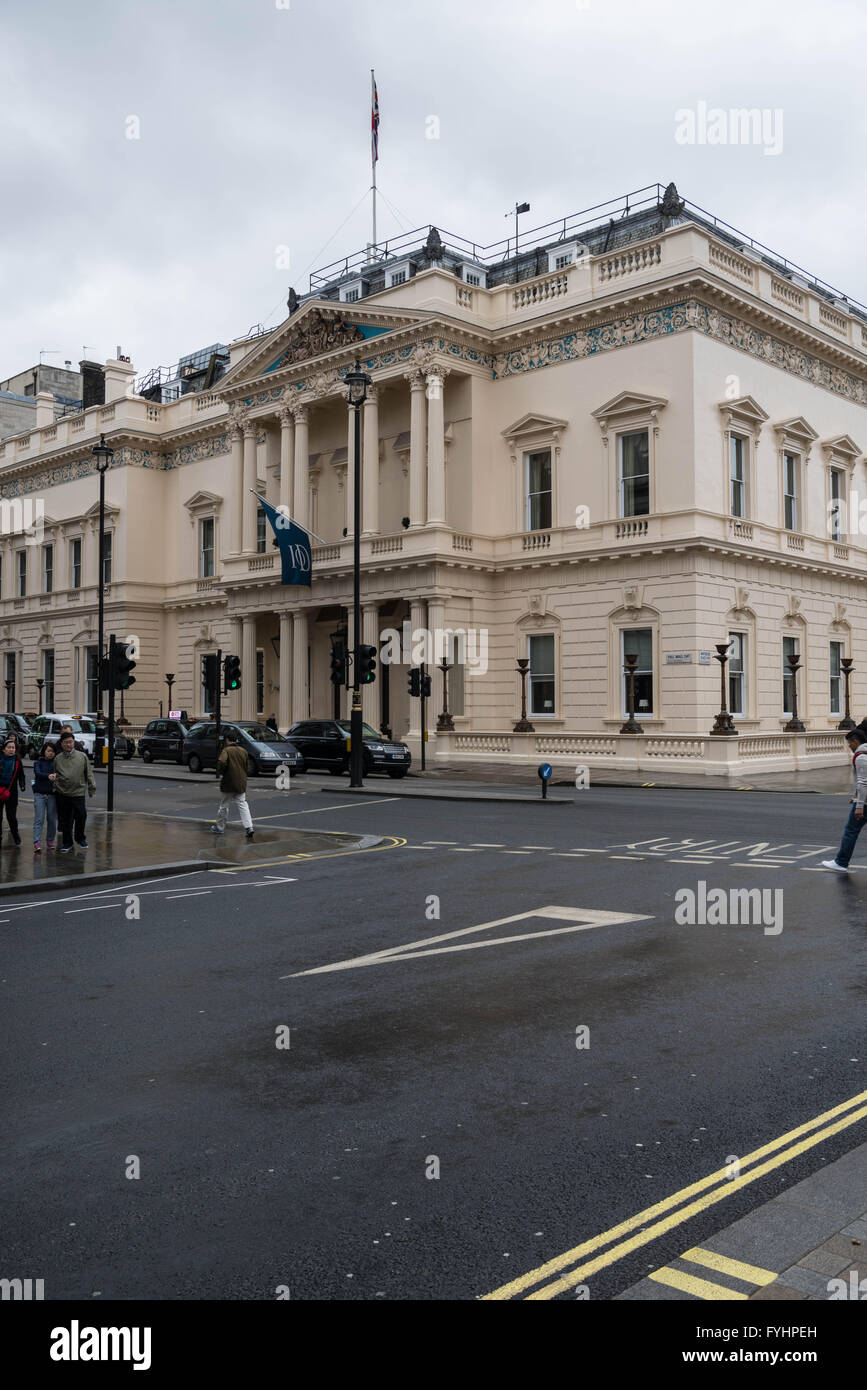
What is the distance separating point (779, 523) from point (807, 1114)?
3427 centimetres

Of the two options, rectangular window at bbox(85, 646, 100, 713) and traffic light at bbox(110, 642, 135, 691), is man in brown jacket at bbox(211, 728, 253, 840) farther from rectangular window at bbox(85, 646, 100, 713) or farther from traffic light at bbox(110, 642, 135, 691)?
rectangular window at bbox(85, 646, 100, 713)

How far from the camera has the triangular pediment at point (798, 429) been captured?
123 ft

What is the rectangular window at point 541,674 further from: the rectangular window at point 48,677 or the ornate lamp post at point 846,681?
the rectangular window at point 48,677

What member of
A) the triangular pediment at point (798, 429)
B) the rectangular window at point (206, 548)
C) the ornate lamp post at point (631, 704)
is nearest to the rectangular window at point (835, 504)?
the triangular pediment at point (798, 429)

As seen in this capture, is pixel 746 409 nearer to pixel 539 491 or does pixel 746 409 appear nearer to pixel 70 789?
pixel 539 491

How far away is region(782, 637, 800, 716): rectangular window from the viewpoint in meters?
37.8

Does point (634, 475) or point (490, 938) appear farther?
point (634, 475)

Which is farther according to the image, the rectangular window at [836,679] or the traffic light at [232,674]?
the rectangular window at [836,679]

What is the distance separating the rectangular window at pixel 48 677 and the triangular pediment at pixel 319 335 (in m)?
20.9

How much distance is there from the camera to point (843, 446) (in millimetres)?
41094

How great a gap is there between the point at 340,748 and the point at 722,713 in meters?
11.2

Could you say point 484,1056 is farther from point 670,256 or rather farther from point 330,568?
point 330,568

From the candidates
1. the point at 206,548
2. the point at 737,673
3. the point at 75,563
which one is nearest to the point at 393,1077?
the point at 737,673

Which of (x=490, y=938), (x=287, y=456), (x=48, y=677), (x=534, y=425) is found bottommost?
(x=490, y=938)
